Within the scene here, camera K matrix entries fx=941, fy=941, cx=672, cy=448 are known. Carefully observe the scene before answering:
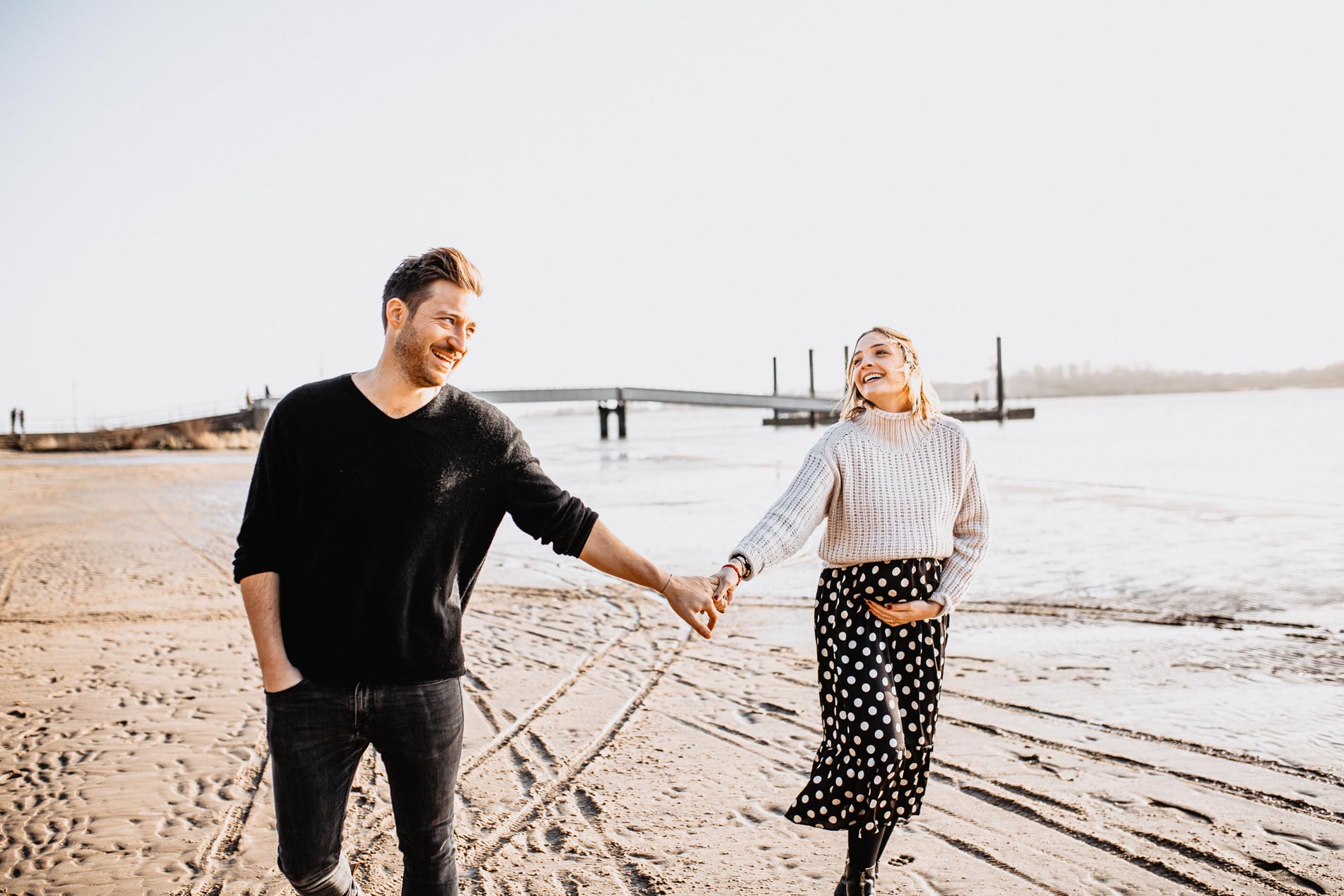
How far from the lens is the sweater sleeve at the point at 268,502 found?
7.14ft

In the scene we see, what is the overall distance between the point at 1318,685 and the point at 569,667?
173 inches

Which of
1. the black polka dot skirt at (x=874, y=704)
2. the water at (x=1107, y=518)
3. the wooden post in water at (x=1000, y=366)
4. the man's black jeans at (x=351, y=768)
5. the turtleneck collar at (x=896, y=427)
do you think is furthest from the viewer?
the wooden post in water at (x=1000, y=366)

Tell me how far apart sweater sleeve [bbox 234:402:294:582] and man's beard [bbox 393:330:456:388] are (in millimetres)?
293

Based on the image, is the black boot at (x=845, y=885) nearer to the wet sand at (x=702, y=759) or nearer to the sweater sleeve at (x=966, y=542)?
the wet sand at (x=702, y=759)

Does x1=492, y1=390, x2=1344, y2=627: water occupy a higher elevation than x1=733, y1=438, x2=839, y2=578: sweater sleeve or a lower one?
lower

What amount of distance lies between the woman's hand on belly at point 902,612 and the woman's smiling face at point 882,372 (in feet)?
2.09

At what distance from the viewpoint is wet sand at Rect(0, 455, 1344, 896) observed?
332 centimetres

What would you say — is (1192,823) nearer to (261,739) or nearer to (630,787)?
(630,787)

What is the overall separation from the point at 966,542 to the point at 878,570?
1.28 ft

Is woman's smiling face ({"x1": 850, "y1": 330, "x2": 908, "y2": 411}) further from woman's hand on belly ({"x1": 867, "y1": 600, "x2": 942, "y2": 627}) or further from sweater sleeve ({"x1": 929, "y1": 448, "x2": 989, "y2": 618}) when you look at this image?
woman's hand on belly ({"x1": 867, "y1": 600, "x2": 942, "y2": 627})

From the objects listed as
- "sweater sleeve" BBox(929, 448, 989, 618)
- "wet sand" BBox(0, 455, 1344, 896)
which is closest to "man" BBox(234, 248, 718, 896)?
"wet sand" BBox(0, 455, 1344, 896)

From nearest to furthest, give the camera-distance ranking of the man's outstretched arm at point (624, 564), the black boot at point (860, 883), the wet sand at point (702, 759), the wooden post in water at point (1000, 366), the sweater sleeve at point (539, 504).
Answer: the sweater sleeve at point (539, 504)
the man's outstretched arm at point (624, 564)
the black boot at point (860, 883)
the wet sand at point (702, 759)
the wooden post in water at point (1000, 366)

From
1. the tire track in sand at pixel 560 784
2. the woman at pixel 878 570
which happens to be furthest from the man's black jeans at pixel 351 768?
the tire track in sand at pixel 560 784

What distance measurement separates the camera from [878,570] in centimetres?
291
